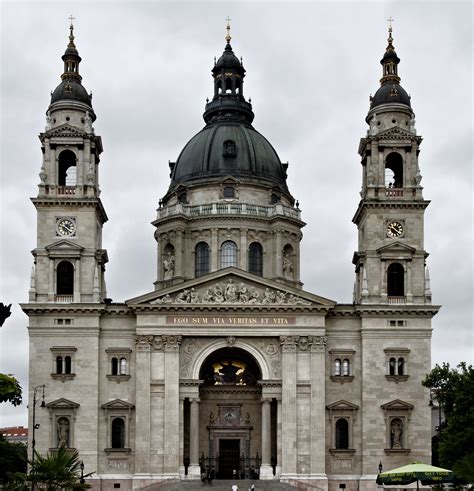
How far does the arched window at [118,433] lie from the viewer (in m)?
80.4

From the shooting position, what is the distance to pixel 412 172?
276 ft

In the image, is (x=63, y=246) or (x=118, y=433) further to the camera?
(x=63, y=246)

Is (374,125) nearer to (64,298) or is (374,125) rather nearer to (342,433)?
(342,433)

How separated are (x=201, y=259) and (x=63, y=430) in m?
20.1

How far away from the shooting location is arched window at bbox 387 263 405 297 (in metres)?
83.2

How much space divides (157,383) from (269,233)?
18937mm

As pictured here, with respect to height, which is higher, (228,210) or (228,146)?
(228,146)

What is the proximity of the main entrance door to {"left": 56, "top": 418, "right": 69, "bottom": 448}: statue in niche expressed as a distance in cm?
1203

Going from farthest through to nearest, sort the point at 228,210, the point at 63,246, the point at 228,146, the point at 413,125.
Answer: the point at 228,146 → the point at 228,210 → the point at 413,125 → the point at 63,246

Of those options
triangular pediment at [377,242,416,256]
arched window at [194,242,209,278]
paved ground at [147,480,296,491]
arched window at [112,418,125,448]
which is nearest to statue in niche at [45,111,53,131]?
arched window at [194,242,209,278]

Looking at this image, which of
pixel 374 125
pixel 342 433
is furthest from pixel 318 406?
pixel 374 125

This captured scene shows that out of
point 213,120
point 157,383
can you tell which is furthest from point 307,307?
point 213,120

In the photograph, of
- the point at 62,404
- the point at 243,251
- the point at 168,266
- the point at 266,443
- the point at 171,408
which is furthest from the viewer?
the point at 168,266

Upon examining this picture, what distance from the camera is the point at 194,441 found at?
80.1m
